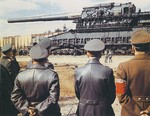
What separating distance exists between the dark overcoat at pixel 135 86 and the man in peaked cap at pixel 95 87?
0.47m

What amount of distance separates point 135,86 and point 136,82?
A: 0.05 meters

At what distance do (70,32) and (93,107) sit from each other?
103 ft

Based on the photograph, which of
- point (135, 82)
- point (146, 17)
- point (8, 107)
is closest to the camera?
point (135, 82)

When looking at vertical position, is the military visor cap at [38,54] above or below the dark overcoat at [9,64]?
above

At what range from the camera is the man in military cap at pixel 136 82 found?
3.96 metres

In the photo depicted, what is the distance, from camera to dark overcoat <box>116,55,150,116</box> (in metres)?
3.96

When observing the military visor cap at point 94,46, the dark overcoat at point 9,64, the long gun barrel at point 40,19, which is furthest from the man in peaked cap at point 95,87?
the long gun barrel at point 40,19

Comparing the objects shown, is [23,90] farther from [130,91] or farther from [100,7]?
[100,7]

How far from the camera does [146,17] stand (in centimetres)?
3123

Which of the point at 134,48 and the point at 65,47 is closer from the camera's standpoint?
the point at 134,48

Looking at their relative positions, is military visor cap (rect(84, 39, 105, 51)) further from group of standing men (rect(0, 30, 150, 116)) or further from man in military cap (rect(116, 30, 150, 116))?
man in military cap (rect(116, 30, 150, 116))

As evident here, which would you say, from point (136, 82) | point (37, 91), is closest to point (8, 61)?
point (37, 91)

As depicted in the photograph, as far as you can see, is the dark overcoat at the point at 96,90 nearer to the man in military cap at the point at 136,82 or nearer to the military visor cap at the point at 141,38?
the man in military cap at the point at 136,82

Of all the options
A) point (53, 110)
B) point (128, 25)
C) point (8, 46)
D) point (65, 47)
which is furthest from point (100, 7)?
point (53, 110)
